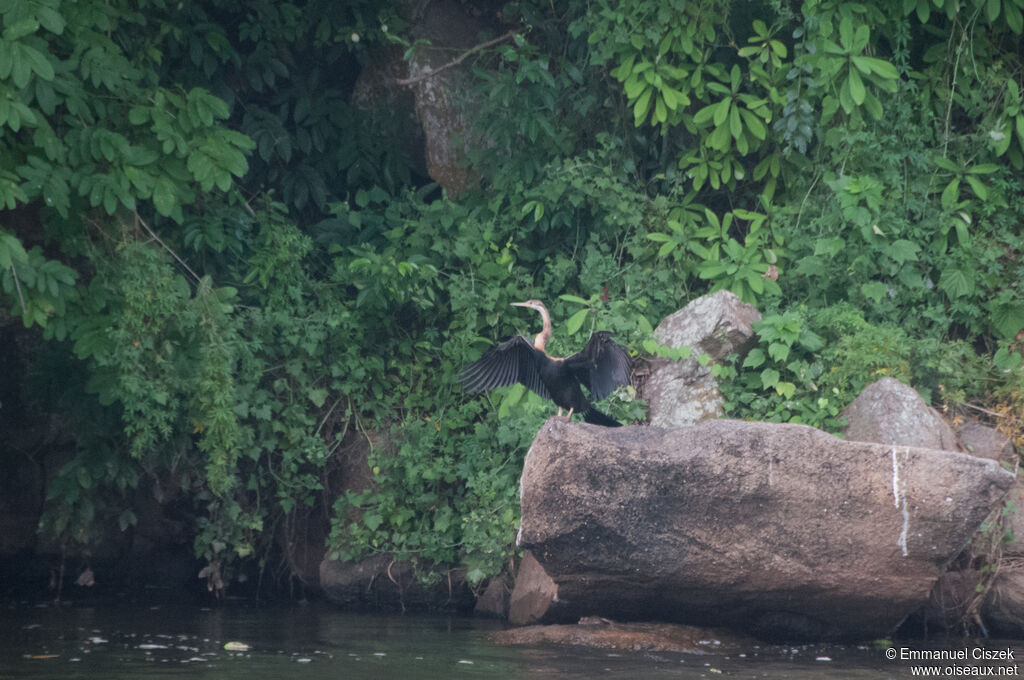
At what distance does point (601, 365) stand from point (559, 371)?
24 centimetres

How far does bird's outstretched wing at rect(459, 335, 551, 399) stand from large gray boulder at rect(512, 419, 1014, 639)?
714 mm

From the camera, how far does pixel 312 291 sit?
794 centimetres

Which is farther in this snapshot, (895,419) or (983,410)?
(983,410)

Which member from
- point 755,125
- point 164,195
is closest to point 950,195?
point 755,125

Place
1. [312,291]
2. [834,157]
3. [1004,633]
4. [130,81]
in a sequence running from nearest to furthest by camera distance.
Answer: [1004,633]
[130,81]
[834,157]
[312,291]

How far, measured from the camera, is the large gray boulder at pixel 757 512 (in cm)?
534

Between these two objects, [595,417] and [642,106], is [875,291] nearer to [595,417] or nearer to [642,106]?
[642,106]

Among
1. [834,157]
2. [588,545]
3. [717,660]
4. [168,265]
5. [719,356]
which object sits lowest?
[717,660]

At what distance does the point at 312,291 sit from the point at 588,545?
11.0ft

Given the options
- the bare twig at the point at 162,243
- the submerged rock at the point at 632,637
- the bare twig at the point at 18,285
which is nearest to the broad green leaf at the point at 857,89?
the submerged rock at the point at 632,637

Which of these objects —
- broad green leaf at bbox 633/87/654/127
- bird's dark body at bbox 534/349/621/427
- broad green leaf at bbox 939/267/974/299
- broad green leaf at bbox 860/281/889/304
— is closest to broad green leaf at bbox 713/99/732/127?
broad green leaf at bbox 633/87/654/127

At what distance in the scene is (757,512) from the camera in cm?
545

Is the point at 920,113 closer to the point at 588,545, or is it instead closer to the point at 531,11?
the point at 531,11

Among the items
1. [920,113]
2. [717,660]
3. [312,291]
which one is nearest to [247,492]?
[312,291]
